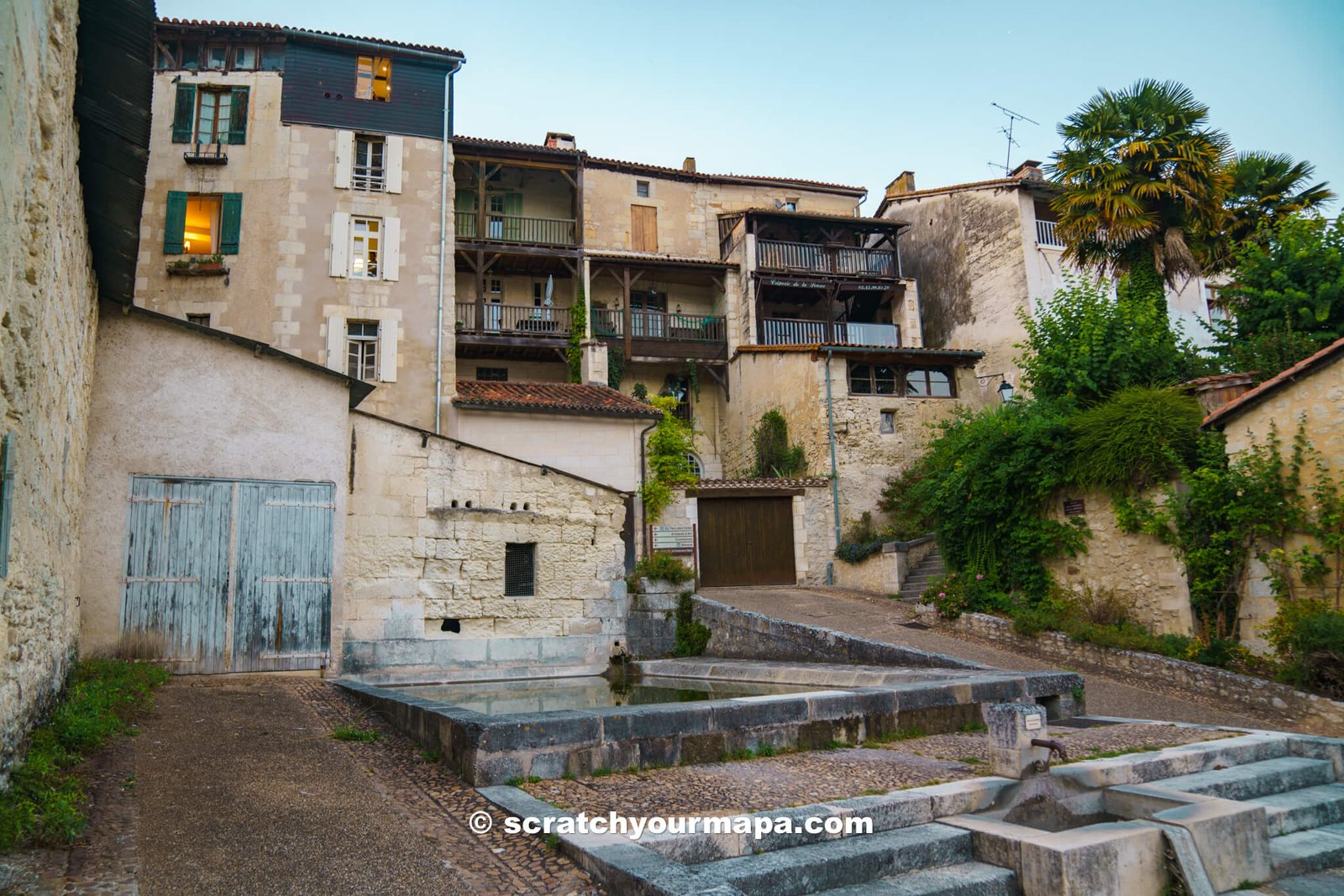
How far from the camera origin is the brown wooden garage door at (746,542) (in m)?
20.8

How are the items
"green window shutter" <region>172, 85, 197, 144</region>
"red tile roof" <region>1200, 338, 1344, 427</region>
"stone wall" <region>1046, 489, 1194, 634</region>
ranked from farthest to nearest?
"green window shutter" <region>172, 85, 197, 144</region> < "stone wall" <region>1046, 489, 1194, 634</region> < "red tile roof" <region>1200, 338, 1344, 427</region>

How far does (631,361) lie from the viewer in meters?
25.2

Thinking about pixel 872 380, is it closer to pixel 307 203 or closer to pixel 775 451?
pixel 775 451

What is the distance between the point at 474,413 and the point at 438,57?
8988 mm

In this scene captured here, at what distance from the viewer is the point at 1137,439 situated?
12039 millimetres

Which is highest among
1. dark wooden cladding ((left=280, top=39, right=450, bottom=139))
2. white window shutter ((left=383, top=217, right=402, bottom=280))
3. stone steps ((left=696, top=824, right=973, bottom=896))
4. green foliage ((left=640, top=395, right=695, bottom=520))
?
dark wooden cladding ((left=280, top=39, right=450, bottom=139))

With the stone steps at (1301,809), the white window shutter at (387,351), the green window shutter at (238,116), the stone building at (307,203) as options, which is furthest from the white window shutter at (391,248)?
the stone steps at (1301,809)

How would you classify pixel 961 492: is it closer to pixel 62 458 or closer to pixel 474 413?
pixel 474 413

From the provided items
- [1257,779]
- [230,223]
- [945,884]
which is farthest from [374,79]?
[1257,779]

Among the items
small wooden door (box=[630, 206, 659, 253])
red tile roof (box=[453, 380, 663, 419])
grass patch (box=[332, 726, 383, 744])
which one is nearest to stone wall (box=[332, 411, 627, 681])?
grass patch (box=[332, 726, 383, 744])

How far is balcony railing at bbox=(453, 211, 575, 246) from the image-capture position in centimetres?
2444

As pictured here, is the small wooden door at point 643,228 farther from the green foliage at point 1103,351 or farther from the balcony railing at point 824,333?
the green foliage at point 1103,351

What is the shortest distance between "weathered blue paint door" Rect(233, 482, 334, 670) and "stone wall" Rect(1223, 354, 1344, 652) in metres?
11.5

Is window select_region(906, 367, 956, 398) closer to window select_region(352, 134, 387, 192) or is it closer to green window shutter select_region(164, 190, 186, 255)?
window select_region(352, 134, 387, 192)
